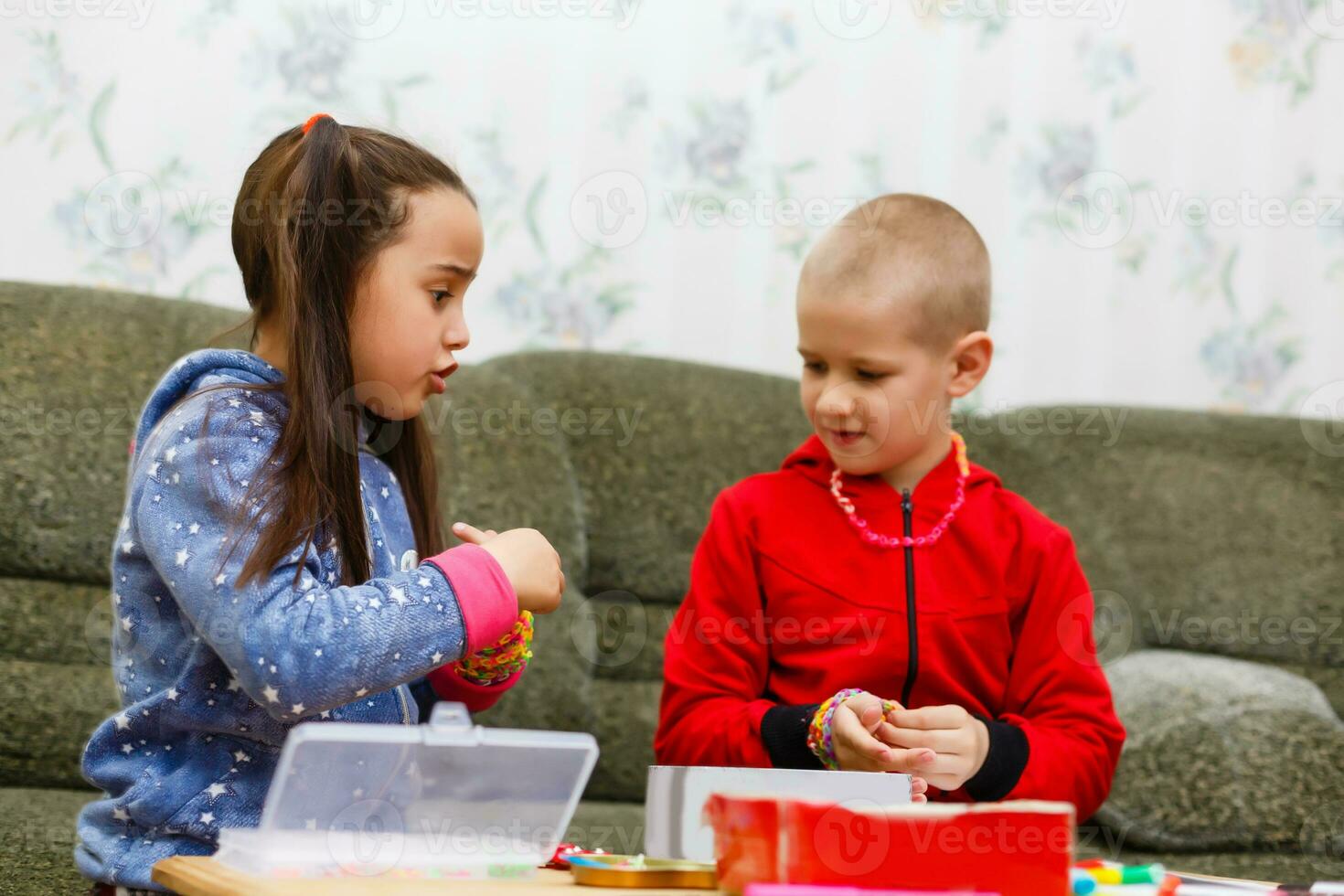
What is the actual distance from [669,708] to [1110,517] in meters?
0.99

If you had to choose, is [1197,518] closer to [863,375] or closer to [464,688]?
A: [863,375]

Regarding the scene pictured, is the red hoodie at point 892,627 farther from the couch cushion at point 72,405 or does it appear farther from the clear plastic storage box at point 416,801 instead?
the couch cushion at point 72,405

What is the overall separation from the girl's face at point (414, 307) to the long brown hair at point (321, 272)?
1 cm

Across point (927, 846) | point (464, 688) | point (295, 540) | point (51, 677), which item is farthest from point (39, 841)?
point (927, 846)

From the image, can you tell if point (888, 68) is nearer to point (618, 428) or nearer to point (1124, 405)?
point (1124, 405)

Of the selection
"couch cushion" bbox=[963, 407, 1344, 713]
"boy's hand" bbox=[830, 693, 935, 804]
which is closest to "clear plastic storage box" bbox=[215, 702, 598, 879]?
"boy's hand" bbox=[830, 693, 935, 804]

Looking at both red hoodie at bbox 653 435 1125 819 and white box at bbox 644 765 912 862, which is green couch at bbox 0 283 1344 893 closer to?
red hoodie at bbox 653 435 1125 819

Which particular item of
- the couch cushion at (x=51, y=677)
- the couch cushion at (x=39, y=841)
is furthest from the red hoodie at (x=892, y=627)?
the couch cushion at (x=51, y=677)

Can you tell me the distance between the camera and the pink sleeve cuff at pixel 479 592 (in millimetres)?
876

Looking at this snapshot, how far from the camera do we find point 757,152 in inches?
83.6

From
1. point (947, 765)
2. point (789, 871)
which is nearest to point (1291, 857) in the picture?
point (947, 765)

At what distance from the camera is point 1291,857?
1.55 m

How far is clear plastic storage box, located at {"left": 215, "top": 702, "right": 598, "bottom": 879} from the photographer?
0.64 metres

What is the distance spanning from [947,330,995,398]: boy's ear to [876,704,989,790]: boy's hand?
0.35 meters
